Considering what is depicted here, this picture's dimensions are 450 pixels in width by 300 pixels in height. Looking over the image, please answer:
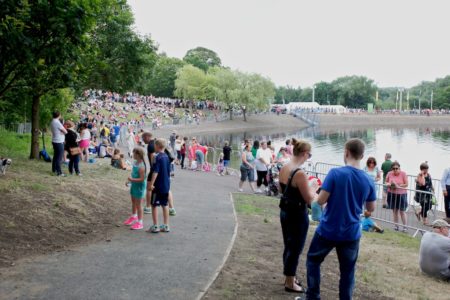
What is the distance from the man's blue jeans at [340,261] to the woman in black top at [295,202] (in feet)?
1.70

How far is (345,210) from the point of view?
195 inches

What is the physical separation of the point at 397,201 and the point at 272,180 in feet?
15.4

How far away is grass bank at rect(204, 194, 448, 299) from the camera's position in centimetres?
606

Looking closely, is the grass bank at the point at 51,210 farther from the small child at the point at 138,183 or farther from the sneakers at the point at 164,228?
the sneakers at the point at 164,228

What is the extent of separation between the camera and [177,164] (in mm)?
23766

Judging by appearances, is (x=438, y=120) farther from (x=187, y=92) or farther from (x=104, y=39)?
(x=104, y=39)

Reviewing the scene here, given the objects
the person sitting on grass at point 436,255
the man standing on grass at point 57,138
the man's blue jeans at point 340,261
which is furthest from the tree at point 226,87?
the man's blue jeans at point 340,261

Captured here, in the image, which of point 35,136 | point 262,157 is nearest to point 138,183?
point 262,157

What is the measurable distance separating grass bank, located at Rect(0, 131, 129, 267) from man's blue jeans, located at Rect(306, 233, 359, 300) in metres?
4.02

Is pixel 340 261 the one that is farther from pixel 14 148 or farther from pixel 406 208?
pixel 14 148

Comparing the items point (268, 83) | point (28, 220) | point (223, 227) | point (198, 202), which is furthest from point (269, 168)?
point (268, 83)

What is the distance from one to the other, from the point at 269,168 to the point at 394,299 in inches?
397

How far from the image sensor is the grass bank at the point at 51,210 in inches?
290

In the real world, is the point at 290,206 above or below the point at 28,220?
above
